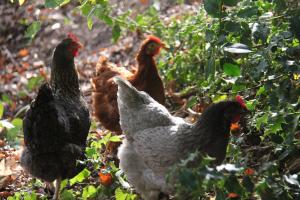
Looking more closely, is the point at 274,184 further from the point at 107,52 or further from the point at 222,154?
the point at 107,52

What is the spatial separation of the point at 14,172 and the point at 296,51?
350 cm

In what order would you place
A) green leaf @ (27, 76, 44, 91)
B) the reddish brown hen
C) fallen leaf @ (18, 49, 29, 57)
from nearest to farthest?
the reddish brown hen → green leaf @ (27, 76, 44, 91) → fallen leaf @ (18, 49, 29, 57)

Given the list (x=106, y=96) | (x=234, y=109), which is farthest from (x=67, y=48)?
(x=234, y=109)

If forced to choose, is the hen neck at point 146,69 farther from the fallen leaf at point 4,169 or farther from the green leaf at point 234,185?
the green leaf at point 234,185

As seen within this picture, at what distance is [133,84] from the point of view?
17.6ft

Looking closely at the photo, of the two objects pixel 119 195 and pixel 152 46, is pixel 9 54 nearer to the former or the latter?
pixel 152 46

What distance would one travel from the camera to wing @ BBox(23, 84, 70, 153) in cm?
404

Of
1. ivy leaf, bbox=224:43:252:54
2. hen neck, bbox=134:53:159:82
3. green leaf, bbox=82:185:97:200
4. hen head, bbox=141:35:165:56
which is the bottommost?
green leaf, bbox=82:185:97:200

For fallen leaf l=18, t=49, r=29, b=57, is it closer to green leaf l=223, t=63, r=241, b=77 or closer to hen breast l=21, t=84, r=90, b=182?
hen breast l=21, t=84, r=90, b=182

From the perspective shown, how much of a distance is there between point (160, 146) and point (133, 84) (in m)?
1.81

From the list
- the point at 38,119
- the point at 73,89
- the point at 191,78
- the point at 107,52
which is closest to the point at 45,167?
the point at 38,119

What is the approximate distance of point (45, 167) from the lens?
4223 millimetres

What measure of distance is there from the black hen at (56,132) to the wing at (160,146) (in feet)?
2.32

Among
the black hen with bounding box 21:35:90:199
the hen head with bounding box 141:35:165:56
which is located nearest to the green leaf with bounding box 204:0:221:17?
the black hen with bounding box 21:35:90:199
